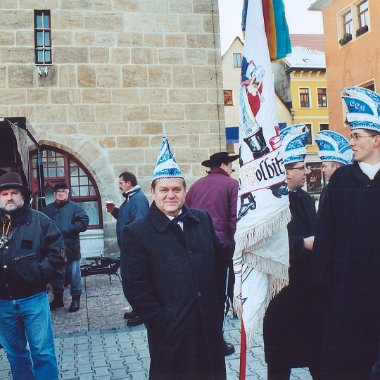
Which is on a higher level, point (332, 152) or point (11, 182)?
point (332, 152)

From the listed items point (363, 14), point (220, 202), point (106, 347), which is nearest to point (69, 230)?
point (106, 347)

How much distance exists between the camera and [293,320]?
11.2 ft

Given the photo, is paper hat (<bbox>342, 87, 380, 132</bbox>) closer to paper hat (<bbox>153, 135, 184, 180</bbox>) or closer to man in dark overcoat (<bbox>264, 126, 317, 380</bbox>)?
man in dark overcoat (<bbox>264, 126, 317, 380</bbox>)

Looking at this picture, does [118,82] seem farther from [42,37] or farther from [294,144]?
[294,144]

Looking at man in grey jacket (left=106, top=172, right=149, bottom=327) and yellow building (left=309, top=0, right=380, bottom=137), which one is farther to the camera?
yellow building (left=309, top=0, right=380, bottom=137)

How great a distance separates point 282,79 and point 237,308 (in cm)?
4101

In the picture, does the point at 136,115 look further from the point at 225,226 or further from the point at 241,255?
the point at 241,255

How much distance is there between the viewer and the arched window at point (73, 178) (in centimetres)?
1123

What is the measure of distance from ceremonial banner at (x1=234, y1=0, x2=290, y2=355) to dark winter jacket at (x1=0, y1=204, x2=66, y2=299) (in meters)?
1.50

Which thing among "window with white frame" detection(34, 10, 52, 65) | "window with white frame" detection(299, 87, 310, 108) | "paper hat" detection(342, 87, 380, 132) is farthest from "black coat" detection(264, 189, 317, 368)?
"window with white frame" detection(299, 87, 310, 108)

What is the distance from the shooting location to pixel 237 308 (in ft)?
11.2

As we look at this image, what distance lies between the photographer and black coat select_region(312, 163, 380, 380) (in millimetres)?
2854

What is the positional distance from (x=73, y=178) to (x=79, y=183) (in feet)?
0.58

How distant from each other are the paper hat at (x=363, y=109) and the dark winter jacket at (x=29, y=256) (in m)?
2.42
